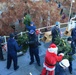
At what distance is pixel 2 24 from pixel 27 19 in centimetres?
527

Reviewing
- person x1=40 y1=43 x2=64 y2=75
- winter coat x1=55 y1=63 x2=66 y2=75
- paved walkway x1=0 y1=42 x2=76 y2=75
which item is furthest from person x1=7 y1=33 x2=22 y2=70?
winter coat x1=55 y1=63 x2=66 y2=75

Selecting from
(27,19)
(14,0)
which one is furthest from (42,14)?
(27,19)

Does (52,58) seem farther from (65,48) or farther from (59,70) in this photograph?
(65,48)

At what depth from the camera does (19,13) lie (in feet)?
41.8

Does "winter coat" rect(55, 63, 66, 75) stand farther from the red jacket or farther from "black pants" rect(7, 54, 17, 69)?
"black pants" rect(7, 54, 17, 69)

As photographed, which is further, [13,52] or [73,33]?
[73,33]

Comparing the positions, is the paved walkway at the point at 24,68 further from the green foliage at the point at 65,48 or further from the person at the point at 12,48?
the green foliage at the point at 65,48

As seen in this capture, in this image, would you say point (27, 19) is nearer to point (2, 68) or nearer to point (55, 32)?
point (55, 32)

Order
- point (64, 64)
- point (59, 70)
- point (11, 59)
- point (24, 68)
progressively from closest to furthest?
point (64, 64) < point (59, 70) < point (11, 59) < point (24, 68)

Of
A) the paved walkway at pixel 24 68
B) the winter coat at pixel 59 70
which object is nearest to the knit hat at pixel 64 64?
the winter coat at pixel 59 70

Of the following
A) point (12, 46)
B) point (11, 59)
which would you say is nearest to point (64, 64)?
point (12, 46)

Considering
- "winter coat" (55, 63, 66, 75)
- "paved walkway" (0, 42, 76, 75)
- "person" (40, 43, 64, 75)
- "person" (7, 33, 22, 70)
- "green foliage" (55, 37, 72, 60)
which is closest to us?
"winter coat" (55, 63, 66, 75)

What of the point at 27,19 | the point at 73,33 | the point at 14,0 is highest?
the point at 14,0

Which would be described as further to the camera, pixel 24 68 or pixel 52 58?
pixel 24 68
